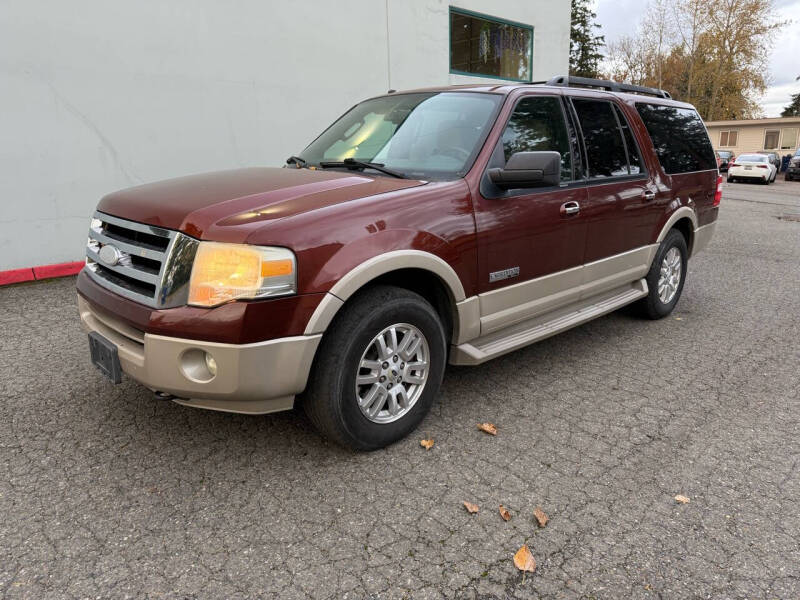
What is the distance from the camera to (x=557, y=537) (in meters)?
2.45

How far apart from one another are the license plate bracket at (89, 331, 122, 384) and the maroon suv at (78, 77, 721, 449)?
14 millimetres

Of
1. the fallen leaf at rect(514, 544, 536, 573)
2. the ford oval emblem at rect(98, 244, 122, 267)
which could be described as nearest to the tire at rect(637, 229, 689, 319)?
the fallen leaf at rect(514, 544, 536, 573)

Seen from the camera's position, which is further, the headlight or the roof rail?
the roof rail

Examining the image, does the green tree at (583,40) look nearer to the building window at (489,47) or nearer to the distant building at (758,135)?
the distant building at (758,135)

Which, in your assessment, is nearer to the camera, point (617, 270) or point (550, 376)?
point (550, 376)

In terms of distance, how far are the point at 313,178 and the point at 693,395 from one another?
111 inches

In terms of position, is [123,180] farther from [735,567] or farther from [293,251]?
[735,567]

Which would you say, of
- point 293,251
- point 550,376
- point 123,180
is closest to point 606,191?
point 550,376

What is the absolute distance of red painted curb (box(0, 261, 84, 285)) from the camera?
21.0 feet

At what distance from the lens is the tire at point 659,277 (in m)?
5.00

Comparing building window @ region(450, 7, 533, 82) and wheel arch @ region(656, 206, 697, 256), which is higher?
building window @ region(450, 7, 533, 82)

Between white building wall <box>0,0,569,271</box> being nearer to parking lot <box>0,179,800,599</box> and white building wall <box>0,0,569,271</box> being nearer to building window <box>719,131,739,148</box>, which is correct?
parking lot <box>0,179,800,599</box>

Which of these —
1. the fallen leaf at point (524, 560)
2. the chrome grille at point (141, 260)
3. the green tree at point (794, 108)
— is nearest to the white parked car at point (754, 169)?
the fallen leaf at point (524, 560)

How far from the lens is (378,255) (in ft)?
9.18
